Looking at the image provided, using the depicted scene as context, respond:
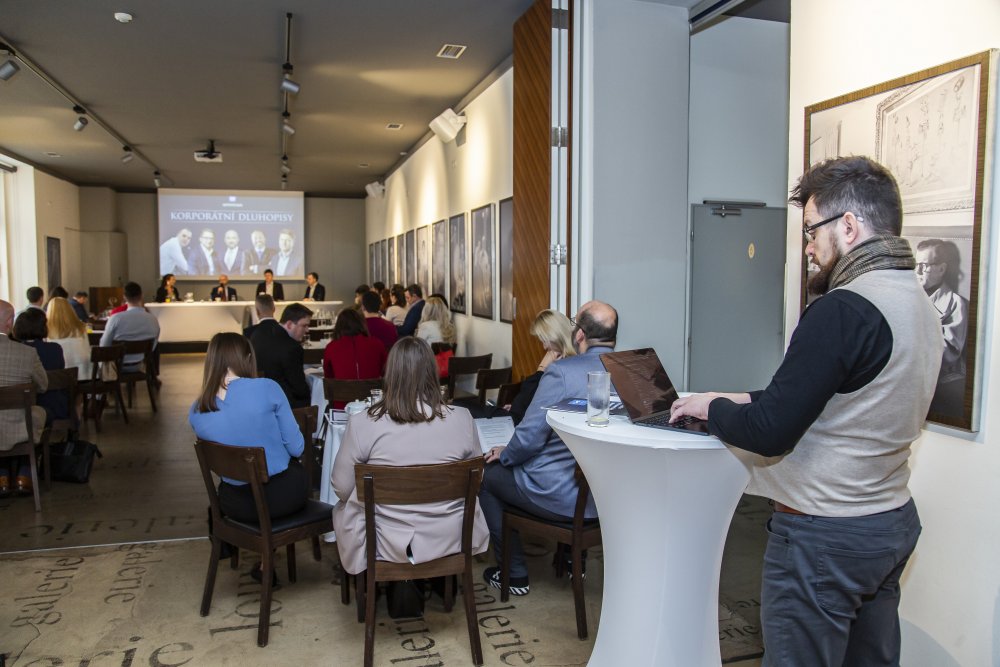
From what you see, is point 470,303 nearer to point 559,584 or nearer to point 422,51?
point 422,51

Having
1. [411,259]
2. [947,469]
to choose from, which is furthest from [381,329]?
[947,469]

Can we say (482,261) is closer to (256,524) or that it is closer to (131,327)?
(131,327)

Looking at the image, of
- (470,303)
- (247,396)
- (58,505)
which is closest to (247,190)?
(470,303)

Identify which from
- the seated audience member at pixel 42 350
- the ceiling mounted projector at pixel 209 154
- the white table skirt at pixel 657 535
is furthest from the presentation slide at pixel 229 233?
the white table skirt at pixel 657 535

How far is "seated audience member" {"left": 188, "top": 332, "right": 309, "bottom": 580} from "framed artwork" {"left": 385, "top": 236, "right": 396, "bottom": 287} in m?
10.6

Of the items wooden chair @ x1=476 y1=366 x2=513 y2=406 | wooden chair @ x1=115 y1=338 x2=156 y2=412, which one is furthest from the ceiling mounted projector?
wooden chair @ x1=476 y1=366 x2=513 y2=406

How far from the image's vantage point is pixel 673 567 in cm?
218

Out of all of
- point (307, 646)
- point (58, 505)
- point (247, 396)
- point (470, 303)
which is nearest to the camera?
point (307, 646)

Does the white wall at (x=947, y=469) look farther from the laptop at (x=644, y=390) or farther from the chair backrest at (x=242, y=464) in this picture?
the chair backrest at (x=242, y=464)

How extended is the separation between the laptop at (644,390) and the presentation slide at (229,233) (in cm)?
1606

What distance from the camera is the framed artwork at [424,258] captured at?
419 inches

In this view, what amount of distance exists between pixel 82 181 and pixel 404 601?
1577 cm

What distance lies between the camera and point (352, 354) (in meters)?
5.16

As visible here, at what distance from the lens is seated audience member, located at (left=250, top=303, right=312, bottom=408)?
5.07 m
